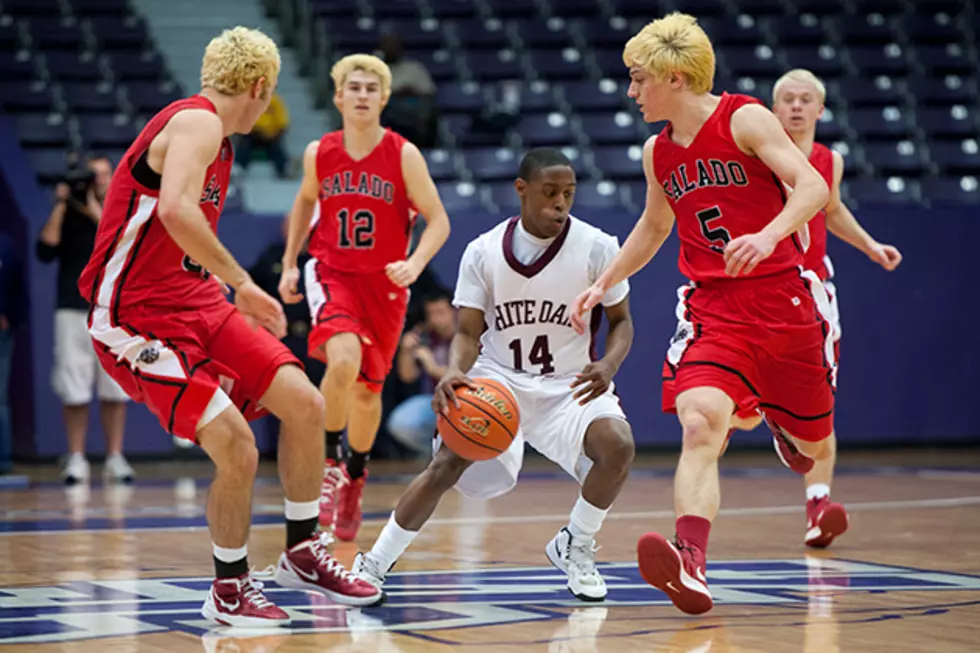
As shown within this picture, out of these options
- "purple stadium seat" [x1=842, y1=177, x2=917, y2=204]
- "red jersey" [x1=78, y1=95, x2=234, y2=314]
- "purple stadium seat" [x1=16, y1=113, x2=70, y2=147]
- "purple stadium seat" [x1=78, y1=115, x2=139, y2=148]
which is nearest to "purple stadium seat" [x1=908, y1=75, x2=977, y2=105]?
"purple stadium seat" [x1=842, y1=177, x2=917, y2=204]

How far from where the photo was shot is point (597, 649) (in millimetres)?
4375

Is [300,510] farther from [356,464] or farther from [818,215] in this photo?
[818,215]

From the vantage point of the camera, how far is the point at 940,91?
590 inches

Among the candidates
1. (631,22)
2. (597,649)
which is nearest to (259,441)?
(631,22)

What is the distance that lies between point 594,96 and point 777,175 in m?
9.12

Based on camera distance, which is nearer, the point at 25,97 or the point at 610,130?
the point at 25,97

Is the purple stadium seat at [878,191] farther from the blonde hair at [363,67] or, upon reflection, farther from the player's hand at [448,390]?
the player's hand at [448,390]

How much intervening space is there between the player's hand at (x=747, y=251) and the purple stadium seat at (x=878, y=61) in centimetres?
1091

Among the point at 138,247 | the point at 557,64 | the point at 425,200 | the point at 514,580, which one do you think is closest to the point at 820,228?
the point at 425,200

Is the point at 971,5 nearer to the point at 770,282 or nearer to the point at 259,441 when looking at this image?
the point at 259,441

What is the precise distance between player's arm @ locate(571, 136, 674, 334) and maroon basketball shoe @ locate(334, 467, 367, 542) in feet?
6.97

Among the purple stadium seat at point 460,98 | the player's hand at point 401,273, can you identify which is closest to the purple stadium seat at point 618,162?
the purple stadium seat at point 460,98

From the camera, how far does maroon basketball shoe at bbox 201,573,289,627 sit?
4781 mm

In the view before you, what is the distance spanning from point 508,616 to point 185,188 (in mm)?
1646
